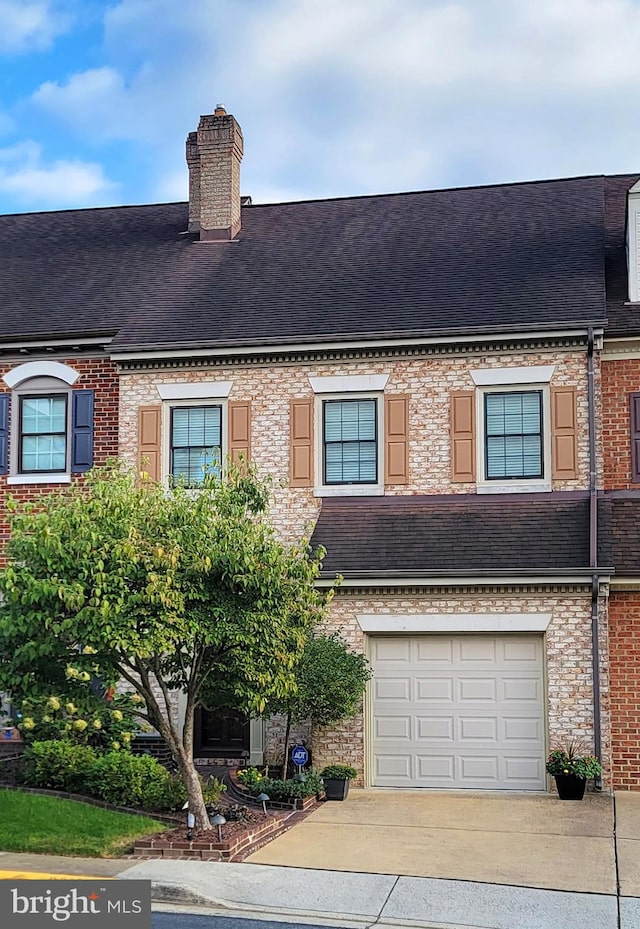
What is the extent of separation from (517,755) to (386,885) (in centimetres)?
615

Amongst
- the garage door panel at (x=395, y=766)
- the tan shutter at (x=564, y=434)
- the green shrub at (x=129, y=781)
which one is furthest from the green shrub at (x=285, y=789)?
Answer: the tan shutter at (x=564, y=434)

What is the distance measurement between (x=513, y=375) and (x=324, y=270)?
4.63 m

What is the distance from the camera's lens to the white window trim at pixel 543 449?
17891 mm

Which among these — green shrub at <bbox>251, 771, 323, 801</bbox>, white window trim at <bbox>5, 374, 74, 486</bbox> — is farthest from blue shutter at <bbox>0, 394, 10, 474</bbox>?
green shrub at <bbox>251, 771, 323, 801</bbox>

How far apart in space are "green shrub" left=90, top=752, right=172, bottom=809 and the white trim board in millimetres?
4079

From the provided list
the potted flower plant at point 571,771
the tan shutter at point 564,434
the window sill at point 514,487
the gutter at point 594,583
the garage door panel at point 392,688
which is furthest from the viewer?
the window sill at point 514,487

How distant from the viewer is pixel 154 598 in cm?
1205

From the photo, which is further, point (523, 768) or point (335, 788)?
point (523, 768)

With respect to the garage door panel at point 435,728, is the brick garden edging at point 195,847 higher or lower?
lower

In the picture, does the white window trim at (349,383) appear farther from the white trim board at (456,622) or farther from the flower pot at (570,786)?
the flower pot at (570,786)

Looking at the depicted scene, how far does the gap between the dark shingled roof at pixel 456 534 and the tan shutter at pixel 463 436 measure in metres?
0.40

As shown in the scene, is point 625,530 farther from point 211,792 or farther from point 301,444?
point 211,792

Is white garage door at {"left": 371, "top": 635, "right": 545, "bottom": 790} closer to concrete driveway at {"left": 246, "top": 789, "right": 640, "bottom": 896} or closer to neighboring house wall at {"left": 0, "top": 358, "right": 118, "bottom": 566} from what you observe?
concrete driveway at {"left": 246, "top": 789, "right": 640, "bottom": 896}

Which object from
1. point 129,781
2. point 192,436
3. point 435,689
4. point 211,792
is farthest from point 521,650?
point 192,436
